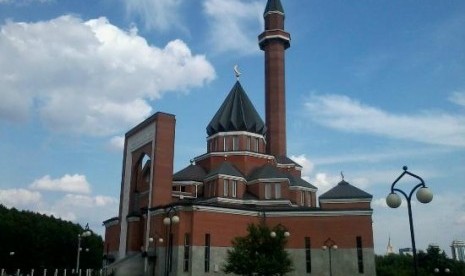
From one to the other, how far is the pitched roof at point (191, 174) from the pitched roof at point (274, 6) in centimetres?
2360

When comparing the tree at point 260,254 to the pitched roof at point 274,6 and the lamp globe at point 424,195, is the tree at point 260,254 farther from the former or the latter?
the pitched roof at point 274,6

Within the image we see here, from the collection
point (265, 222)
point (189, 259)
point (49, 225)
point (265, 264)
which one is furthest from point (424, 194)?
point (49, 225)

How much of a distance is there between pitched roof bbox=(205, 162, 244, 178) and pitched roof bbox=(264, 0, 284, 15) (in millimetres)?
23682

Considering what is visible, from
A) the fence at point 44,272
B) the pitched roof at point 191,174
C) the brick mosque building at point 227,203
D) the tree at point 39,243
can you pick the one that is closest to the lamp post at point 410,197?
the brick mosque building at point 227,203

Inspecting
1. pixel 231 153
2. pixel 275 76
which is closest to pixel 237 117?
pixel 231 153

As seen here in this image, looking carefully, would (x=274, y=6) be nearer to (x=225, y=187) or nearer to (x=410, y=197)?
(x=225, y=187)

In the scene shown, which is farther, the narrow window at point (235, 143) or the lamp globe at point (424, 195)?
the narrow window at point (235, 143)

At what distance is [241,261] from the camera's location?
31016 millimetres

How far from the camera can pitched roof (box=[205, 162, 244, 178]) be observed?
146 feet

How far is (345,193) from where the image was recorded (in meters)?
45.1

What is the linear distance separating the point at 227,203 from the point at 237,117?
1109cm

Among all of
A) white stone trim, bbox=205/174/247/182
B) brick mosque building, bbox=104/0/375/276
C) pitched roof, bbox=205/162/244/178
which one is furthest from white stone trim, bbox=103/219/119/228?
pitched roof, bbox=205/162/244/178

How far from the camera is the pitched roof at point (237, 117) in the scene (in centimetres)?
4928

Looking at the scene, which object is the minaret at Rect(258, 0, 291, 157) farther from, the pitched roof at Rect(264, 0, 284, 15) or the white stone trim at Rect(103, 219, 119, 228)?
the white stone trim at Rect(103, 219, 119, 228)
